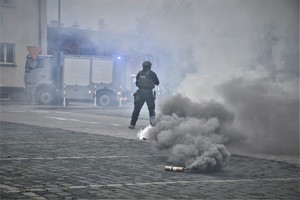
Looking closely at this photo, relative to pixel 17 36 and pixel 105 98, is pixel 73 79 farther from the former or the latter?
pixel 17 36

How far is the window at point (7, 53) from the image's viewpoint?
27188 mm

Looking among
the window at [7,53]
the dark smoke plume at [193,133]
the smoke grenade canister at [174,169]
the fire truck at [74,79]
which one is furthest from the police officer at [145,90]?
the window at [7,53]

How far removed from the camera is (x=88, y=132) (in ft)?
39.4

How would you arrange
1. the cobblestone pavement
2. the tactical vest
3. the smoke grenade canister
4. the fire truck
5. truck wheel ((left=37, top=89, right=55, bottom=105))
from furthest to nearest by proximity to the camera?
the fire truck → truck wheel ((left=37, top=89, right=55, bottom=105)) → the tactical vest → the smoke grenade canister → the cobblestone pavement

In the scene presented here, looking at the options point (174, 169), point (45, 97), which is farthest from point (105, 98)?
point (174, 169)

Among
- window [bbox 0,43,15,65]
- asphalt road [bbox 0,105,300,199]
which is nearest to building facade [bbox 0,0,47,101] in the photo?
window [bbox 0,43,15,65]

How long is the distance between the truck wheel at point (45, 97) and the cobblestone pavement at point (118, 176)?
14.7 m

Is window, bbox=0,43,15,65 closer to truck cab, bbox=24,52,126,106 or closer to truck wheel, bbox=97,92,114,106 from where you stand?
truck cab, bbox=24,52,126,106

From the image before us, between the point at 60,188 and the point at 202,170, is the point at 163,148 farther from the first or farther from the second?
the point at 60,188

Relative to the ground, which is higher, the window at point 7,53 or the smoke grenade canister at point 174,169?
the window at point 7,53

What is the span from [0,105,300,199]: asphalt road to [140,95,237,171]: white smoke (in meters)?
0.20

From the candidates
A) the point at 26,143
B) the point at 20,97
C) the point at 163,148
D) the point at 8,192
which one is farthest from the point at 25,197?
the point at 20,97

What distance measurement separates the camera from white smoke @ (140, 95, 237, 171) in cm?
729

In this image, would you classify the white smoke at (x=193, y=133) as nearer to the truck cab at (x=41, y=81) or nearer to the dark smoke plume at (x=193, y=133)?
the dark smoke plume at (x=193, y=133)
